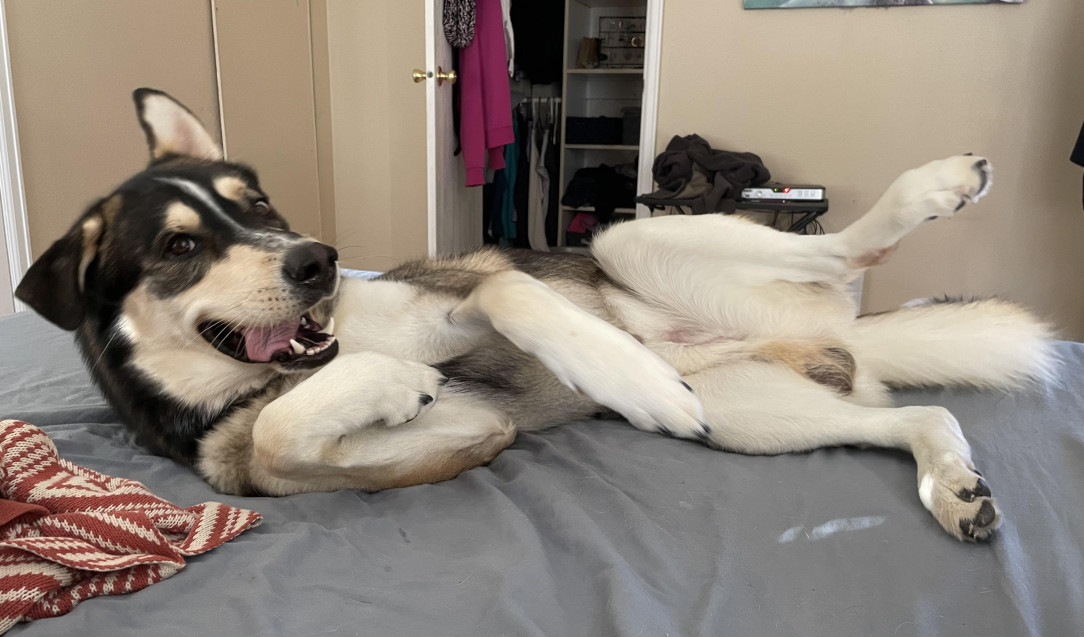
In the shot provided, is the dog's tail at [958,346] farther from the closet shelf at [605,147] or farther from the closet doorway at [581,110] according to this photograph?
the closet shelf at [605,147]

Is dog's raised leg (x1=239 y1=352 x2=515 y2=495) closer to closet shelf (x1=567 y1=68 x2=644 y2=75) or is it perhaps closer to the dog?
the dog

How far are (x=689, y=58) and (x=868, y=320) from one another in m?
2.69

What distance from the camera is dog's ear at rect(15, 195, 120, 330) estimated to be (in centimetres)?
113

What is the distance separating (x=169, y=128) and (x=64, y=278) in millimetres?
524

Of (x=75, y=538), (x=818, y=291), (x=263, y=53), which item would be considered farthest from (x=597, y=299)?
(x=263, y=53)

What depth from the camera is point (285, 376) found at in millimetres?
1317

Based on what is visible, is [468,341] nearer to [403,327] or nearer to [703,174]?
[403,327]

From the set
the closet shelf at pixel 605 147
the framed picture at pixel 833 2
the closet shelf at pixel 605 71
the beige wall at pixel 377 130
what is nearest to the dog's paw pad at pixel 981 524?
the framed picture at pixel 833 2

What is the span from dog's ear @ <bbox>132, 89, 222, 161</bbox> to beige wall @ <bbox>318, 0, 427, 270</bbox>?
10.3 feet

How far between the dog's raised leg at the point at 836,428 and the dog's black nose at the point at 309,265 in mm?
762

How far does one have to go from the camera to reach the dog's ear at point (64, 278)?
44.5 inches

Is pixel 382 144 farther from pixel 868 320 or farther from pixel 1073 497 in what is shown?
pixel 1073 497

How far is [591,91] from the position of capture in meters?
6.28

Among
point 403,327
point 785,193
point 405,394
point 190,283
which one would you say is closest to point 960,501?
point 405,394
